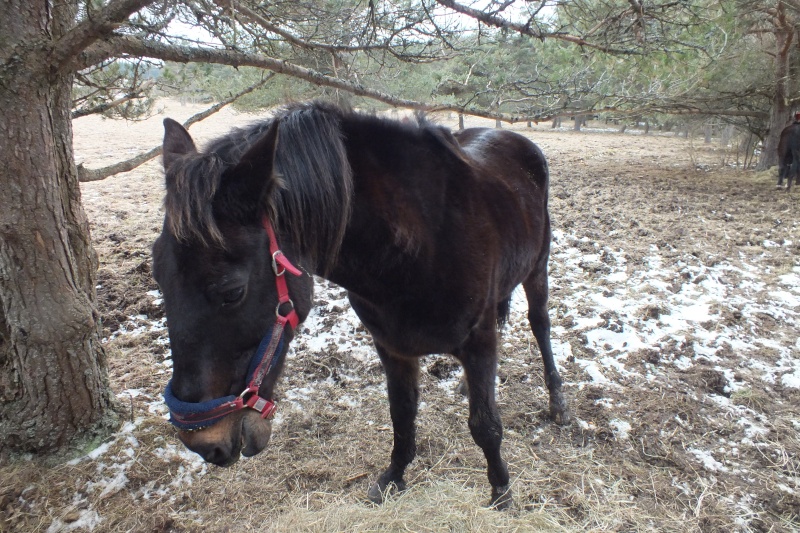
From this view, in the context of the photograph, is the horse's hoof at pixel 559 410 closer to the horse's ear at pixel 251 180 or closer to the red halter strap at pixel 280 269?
the red halter strap at pixel 280 269

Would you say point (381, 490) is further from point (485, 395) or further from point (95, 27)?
point (95, 27)

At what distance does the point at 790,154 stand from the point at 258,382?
11171 millimetres

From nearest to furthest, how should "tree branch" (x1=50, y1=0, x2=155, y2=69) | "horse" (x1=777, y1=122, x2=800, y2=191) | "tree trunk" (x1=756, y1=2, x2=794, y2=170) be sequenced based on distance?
"tree branch" (x1=50, y1=0, x2=155, y2=69) → "tree trunk" (x1=756, y1=2, x2=794, y2=170) → "horse" (x1=777, y1=122, x2=800, y2=191)

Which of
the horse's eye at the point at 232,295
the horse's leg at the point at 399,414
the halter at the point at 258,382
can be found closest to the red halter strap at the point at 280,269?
the halter at the point at 258,382

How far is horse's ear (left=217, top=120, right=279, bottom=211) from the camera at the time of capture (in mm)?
1195

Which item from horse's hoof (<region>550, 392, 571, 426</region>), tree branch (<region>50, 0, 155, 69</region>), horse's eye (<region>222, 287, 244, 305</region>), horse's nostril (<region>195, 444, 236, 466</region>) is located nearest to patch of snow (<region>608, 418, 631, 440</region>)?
horse's hoof (<region>550, 392, 571, 426</region>)

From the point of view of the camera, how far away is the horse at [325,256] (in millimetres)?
1211

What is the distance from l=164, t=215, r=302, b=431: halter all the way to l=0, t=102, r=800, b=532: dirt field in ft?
1.28

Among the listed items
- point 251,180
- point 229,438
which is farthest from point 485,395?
point 251,180

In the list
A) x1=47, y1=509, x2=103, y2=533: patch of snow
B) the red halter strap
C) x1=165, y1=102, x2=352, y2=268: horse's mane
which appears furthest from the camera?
x1=47, y1=509, x2=103, y2=533: patch of snow

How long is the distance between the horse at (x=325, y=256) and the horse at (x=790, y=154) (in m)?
9.23

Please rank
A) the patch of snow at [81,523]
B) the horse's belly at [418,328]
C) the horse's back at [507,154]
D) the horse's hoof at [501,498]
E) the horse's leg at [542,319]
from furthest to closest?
the horse's leg at [542,319] → the horse's back at [507,154] → the horse's hoof at [501,498] → the patch of snow at [81,523] → the horse's belly at [418,328]

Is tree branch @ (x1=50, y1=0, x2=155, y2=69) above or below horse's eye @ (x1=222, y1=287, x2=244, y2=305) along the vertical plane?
above

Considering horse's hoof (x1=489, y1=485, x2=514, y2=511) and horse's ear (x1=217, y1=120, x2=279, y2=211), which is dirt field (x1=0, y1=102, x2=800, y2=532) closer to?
horse's hoof (x1=489, y1=485, x2=514, y2=511)
